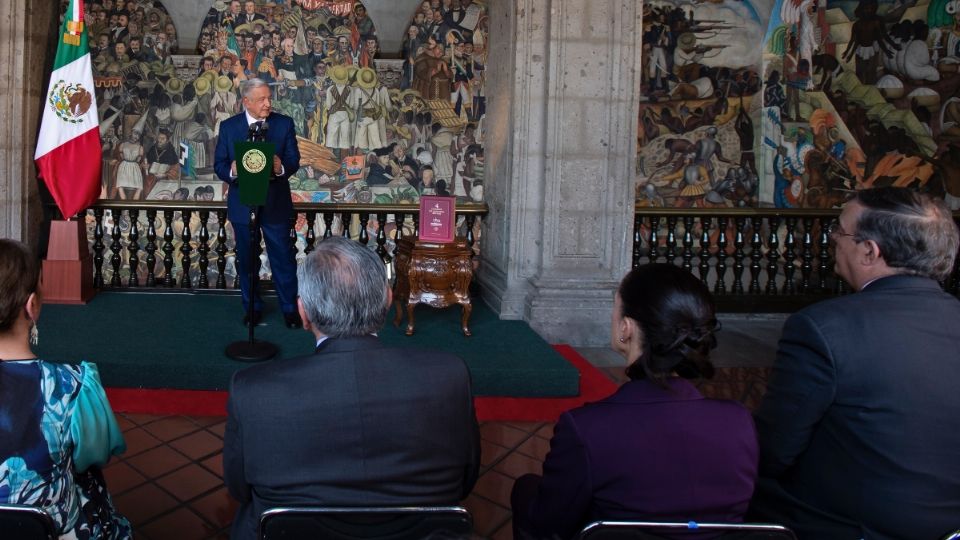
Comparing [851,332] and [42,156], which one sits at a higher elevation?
[42,156]

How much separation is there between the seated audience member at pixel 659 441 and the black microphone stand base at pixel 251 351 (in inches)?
128

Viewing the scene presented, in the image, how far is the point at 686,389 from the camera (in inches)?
72.9

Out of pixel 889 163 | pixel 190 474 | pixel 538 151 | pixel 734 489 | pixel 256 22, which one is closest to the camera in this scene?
pixel 734 489

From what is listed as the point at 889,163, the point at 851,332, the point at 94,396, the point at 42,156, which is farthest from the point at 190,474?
the point at 889,163

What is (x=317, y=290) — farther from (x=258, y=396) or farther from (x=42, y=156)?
(x=42, y=156)

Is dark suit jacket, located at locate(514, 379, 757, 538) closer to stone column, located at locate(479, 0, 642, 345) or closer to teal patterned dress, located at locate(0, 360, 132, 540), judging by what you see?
teal patterned dress, located at locate(0, 360, 132, 540)

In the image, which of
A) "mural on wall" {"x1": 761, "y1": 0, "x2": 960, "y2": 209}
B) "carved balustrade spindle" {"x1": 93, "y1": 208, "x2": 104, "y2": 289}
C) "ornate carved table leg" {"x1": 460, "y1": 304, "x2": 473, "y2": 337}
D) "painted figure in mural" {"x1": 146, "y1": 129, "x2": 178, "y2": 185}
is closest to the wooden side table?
"ornate carved table leg" {"x1": 460, "y1": 304, "x2": 473, "y2": 337}

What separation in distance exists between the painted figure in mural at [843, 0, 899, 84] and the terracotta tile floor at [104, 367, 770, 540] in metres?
6.24

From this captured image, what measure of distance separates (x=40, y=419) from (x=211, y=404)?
8.79ft

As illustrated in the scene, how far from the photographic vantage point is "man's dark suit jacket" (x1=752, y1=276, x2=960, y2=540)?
194 cm

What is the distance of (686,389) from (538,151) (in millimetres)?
4501

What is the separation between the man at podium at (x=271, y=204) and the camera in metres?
5.38

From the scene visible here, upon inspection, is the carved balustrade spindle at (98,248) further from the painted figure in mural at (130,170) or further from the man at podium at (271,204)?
→ the painted figure in mural at (130,170)

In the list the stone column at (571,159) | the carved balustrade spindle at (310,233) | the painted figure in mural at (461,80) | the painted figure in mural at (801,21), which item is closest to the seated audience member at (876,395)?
the stone column at (571,159)
